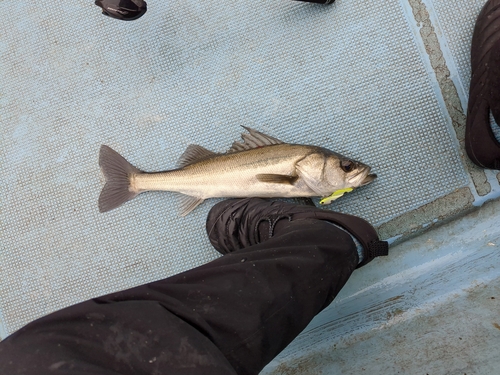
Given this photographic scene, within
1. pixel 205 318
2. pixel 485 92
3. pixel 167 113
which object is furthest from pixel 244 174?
pixel 485 92

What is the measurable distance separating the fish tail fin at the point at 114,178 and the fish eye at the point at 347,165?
1070 millimetres

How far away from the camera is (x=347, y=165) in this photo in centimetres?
192

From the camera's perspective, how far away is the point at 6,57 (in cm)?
233

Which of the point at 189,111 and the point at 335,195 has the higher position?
the point at 189,111

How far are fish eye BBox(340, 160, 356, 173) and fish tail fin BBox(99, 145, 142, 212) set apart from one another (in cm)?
107

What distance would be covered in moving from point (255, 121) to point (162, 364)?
142cm

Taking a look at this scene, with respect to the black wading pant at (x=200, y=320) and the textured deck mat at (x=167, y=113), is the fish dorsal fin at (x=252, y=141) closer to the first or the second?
the textured deck mat at (x=167, y=113)

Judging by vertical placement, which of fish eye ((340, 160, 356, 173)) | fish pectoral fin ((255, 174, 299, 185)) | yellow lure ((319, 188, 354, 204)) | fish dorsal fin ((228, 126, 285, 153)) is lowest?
yellow lure ((319, 188, 354, 204))

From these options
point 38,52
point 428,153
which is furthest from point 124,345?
point 38,52

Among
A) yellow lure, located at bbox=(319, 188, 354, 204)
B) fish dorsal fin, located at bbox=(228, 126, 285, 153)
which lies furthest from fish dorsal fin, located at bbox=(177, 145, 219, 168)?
yellow lure, located at bbox=(319, 188, 354, 204)

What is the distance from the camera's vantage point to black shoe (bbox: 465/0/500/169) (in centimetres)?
192

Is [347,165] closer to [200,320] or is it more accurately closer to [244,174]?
[244,174]

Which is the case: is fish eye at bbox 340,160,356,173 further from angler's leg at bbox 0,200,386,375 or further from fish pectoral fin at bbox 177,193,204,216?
fish pectoral fin at bbox 177,193,204,216

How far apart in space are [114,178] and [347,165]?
123 cm
